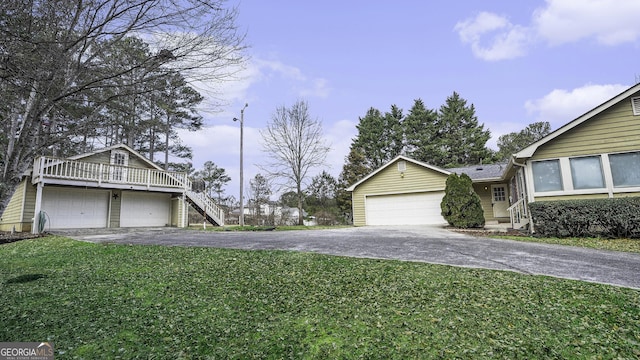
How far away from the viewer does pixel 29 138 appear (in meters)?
3.42

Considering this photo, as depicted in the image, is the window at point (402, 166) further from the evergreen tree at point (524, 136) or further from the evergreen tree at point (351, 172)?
the evergreen tree at point (524, 136)

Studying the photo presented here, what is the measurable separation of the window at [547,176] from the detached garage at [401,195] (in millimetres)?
6126

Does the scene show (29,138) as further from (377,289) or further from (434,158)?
(434,158)

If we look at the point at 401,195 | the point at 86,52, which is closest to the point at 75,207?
the point at 86,52

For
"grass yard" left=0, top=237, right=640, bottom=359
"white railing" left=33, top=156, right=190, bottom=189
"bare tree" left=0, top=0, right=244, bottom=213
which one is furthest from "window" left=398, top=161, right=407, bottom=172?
"bare tree" left=0, top=0, right=244, bottom=213

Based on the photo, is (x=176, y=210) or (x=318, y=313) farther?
(x=176, y=210)

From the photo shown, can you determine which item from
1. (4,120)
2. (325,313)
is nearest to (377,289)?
(325,313)

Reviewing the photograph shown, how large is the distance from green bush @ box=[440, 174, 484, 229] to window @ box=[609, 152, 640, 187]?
4.63m

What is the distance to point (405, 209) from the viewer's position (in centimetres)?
1700

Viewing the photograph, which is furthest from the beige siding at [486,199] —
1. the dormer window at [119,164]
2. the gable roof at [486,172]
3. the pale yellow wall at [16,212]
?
the pale yellow wall at [16,212]

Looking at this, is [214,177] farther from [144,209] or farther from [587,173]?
[587,173]

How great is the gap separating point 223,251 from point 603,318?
607 cm

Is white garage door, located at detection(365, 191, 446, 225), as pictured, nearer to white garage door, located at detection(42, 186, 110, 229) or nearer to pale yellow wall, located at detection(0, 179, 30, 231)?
white garage door, located at detection(42, 186, 110, 229)

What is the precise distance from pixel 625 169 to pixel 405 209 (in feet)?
30.1
